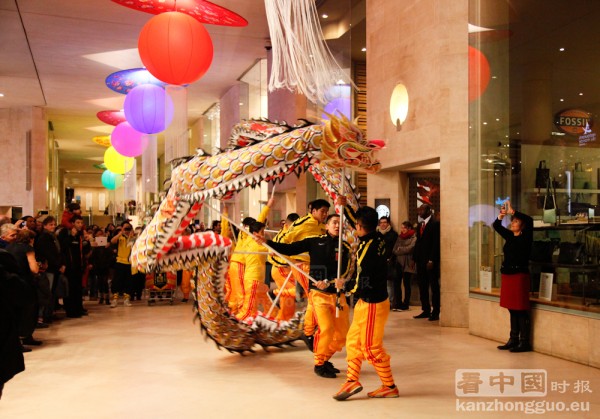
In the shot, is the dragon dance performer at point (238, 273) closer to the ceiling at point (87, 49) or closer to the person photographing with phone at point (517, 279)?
the person photographing with phone at point (517, 279)

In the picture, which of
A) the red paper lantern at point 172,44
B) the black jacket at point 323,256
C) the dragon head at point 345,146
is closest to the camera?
the dragon head at point 345,146

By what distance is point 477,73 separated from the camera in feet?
27.6

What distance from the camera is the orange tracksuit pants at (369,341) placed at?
4.96 metres

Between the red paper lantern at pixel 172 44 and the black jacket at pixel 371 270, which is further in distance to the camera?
the red paper lantern at pixel 172 44

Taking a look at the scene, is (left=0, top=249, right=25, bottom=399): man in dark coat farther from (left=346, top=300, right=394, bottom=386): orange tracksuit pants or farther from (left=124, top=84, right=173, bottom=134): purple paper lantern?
(left=124, top=84, right=173, bottom=134): purple paper lantern

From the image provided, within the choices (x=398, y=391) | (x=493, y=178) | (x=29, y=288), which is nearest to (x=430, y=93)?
(x=493, y=178)

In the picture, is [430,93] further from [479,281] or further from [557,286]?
[557,286]

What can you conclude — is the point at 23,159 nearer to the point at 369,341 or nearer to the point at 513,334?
the point at 513,334

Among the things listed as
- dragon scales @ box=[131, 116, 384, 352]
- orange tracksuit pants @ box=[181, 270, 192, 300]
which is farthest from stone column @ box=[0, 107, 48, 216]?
dragon scales @ box=[131, 116, 384, 352]

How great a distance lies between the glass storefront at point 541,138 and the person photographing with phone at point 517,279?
0.76 ft

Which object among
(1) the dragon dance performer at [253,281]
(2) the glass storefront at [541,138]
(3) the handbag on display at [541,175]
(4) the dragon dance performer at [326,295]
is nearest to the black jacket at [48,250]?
(1) the dragon dance performer at [253,281]

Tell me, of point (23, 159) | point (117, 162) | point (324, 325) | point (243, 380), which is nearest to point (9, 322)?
point (243, 380)

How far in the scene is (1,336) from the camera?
2.70 metres

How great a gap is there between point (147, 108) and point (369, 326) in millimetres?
8222
